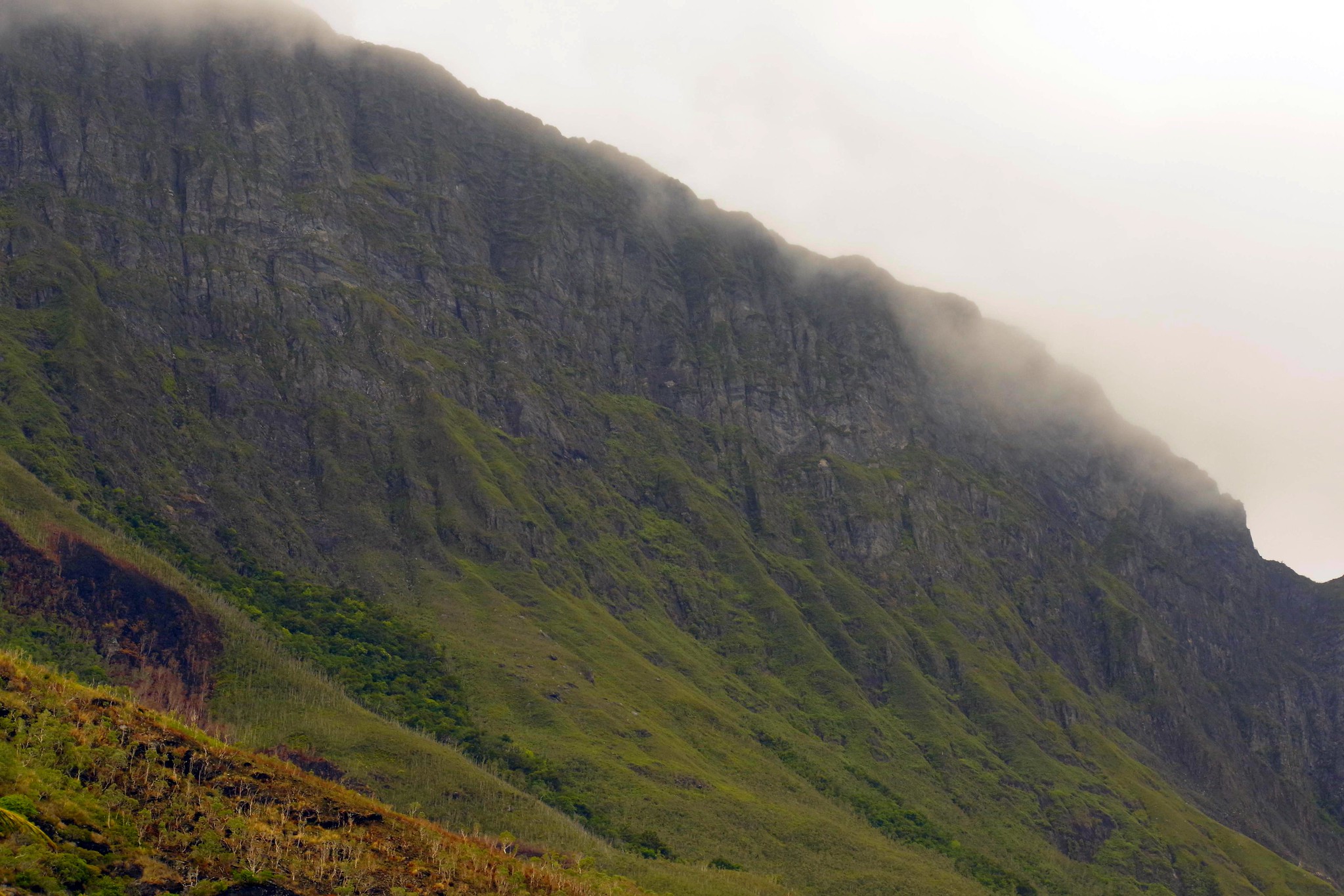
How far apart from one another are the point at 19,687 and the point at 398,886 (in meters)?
35.6

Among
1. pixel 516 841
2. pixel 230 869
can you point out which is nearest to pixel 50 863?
pixel 230 869

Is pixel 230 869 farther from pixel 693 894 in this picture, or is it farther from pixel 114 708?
pixel 693 894

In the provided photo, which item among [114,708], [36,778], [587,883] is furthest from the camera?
[587,883]

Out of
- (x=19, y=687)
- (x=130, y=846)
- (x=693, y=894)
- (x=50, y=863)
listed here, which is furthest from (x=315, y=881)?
(x=693, y=894)

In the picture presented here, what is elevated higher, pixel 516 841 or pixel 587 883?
pixel 587 883

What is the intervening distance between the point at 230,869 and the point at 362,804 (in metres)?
19.7

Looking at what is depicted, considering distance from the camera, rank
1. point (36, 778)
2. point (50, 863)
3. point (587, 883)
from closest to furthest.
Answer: point (50, 863)
point (36, 778)
point (587, 883)

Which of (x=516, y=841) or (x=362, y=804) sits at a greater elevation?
(x=362, y=804)

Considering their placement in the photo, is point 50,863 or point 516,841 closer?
point 50,863

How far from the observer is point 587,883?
136250 millimetres

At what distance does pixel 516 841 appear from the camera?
194 metres

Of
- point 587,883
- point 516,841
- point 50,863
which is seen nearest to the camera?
point 50,863

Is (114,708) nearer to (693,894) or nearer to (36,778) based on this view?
(36,778)

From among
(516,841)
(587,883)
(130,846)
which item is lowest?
(516,841)
